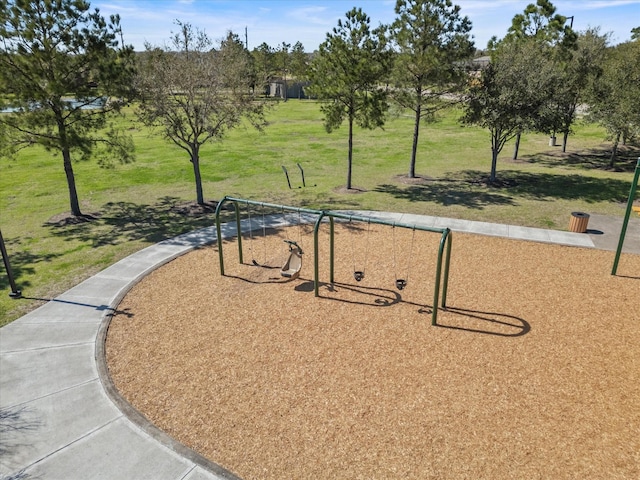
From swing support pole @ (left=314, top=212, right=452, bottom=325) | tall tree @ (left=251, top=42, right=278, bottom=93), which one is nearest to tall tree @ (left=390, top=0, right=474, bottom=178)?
swing support pole @ (left=314, top=212, right=452, bottom=325)

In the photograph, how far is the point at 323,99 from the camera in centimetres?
1941

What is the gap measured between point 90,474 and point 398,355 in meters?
5.42

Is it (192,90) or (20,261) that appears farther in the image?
(192,90)

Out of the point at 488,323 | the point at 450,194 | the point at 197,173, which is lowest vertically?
the point at 488,323

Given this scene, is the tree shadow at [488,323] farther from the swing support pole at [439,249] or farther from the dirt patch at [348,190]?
the dirt patch at [348,190]

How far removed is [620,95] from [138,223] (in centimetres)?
2234

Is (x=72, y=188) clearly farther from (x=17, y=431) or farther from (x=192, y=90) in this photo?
(x=17, y=431)

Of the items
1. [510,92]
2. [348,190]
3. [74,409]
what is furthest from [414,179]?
[74,409]

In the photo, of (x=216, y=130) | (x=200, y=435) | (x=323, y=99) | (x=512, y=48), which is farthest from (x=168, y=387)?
(x=512, y=48)

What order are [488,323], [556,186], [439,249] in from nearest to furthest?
[439,249] < [488,323] < [556,186]

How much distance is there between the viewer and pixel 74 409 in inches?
284

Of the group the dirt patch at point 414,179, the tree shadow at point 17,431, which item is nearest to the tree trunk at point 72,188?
the tree shadow at point 17,431

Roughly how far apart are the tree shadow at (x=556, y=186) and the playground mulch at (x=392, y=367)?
735cm

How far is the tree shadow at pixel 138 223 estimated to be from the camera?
15.0 metres
